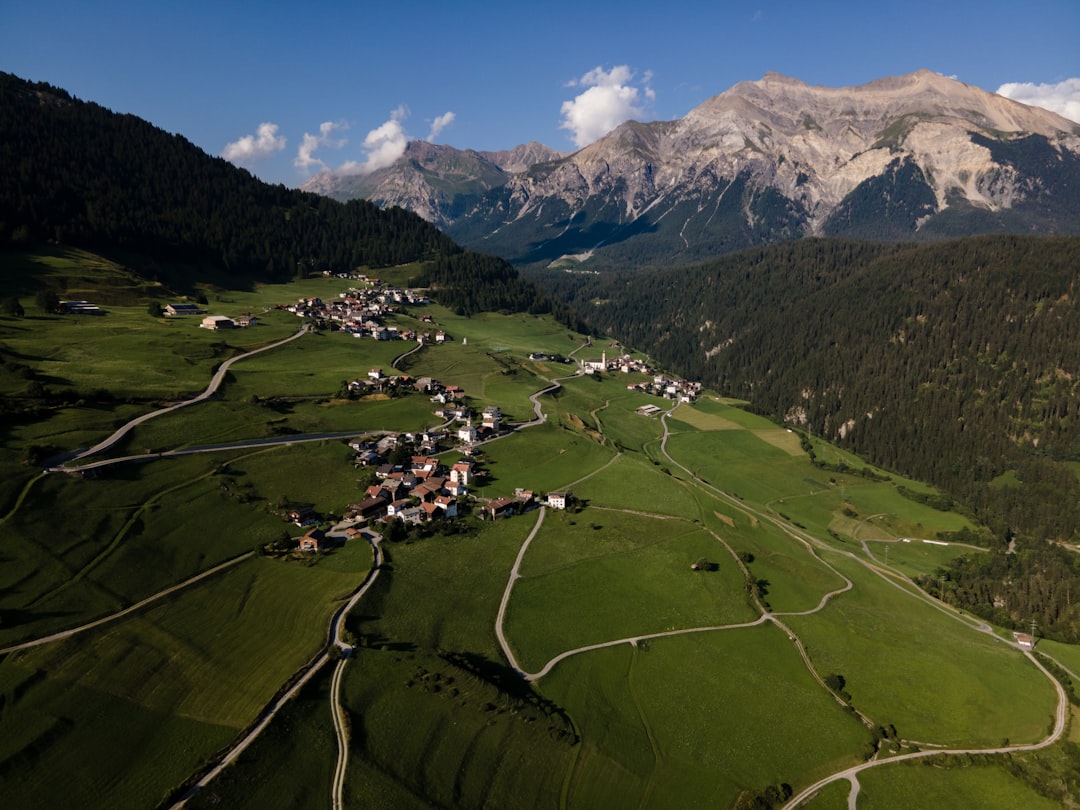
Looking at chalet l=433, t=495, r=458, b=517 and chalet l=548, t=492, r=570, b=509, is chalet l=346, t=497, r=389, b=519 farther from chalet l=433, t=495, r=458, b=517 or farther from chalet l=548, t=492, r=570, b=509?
chalet l=548, t=492, r=570, b=509

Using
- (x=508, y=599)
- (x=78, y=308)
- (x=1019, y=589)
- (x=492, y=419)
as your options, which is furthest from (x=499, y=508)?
(x=78, y=308)

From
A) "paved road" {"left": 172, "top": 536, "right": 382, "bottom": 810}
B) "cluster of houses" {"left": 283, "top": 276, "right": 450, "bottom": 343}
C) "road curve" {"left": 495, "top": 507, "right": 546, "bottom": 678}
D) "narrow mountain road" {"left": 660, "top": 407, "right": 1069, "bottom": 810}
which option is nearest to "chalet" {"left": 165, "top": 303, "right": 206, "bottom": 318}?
"cluster of houses" {"left": 283, "top": 276, "right": 450, "bottom": 343}

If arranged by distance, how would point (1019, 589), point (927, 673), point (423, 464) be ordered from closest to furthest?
point (927, 673) < point (423, 464) < point (1019, 589)

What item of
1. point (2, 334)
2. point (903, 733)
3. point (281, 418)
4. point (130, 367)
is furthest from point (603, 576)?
point (2, 334)

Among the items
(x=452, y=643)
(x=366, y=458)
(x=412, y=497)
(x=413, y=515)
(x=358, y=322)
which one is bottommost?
(x=452, y=643)

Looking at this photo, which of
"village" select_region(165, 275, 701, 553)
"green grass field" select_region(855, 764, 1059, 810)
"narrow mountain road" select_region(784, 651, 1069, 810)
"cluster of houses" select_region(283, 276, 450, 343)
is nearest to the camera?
"narrow mountain road" select_region(784, 651, 1069, 810)

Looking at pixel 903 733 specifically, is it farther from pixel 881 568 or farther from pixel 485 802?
pixel 881 568

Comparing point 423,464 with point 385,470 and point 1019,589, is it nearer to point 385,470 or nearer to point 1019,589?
point 385,470
